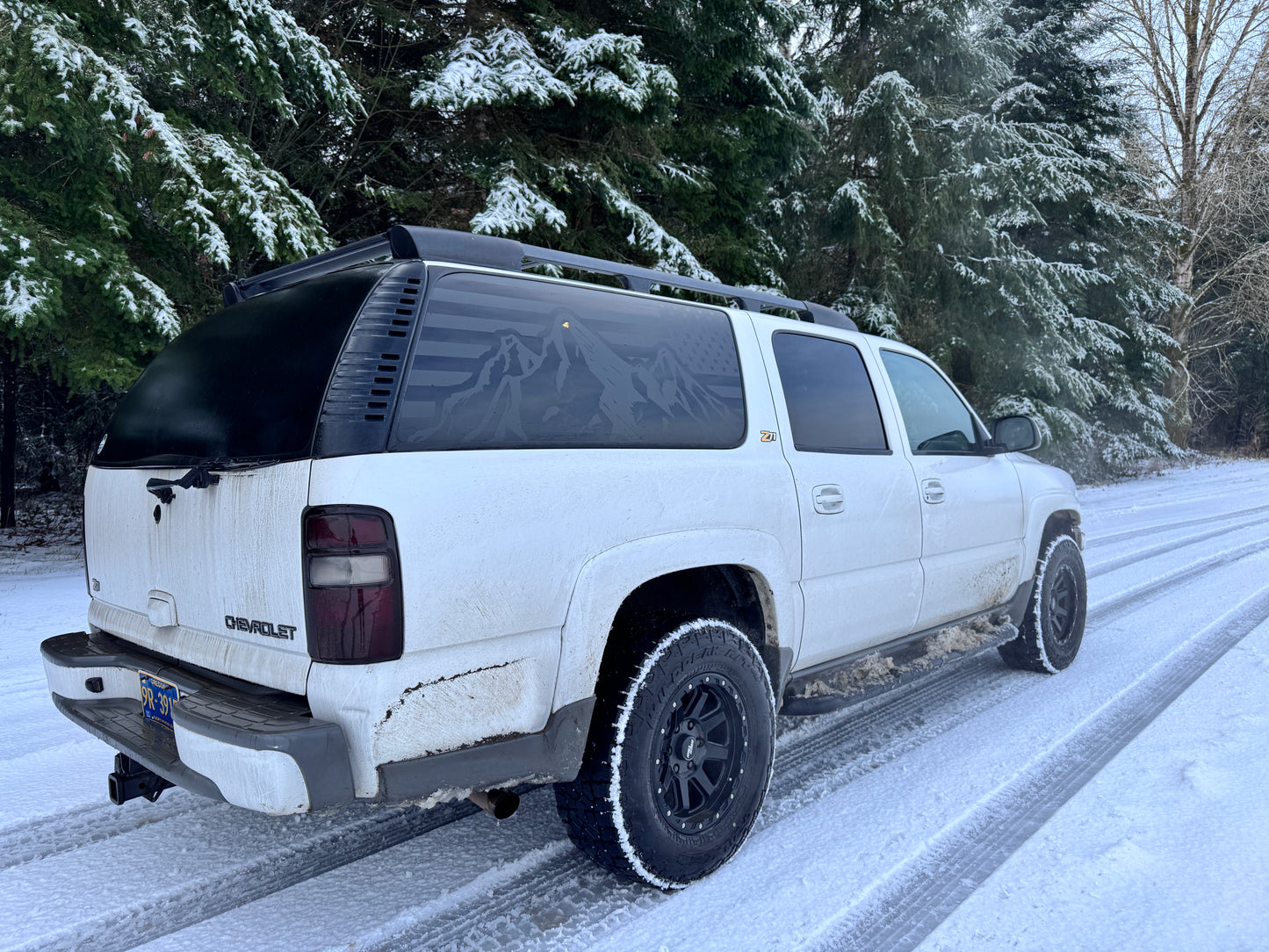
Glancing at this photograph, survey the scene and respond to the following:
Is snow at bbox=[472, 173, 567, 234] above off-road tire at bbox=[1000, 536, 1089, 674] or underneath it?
above

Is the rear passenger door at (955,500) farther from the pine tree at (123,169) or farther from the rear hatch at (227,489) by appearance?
the pine tree at (123,169)

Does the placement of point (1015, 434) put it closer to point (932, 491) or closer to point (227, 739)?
point (932, 491)

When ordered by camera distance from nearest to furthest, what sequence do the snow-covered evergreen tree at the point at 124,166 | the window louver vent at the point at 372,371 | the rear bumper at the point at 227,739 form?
1. the rear bumper at the point at 227,739
2. the window louver vent at the point at 372,371
3. the snow-covered evergreen tree at the point at 124,166

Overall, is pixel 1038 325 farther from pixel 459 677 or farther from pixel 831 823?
pixel 459 677

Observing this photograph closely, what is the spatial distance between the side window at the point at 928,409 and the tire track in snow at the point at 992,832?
147cm

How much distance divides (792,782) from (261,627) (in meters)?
2.18

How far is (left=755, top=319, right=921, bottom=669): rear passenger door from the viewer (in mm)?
3295

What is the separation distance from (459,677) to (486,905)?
33.1 inches

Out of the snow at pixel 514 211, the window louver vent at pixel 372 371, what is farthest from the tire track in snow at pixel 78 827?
the snow at pixel 514 211

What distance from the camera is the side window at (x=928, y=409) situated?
4121 mm

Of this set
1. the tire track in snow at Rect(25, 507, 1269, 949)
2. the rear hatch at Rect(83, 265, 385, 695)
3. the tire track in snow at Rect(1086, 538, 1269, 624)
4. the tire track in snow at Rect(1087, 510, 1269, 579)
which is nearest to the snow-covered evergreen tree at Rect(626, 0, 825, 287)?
the tire track in snow at Rect(1087, 510, 1269, 579)

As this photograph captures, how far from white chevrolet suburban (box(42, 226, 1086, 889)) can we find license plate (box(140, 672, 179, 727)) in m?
0.02

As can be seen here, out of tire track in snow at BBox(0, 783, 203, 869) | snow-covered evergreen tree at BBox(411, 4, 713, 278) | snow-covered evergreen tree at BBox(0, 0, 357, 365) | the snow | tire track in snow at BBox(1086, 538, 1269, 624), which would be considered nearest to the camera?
tire track in snow at BBox(0, 783, 203, 869)

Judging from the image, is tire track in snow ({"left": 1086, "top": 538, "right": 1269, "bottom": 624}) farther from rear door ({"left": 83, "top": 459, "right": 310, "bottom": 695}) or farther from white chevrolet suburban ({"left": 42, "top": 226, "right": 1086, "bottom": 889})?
rear door ({"left": 83, "top": 459, "right": 310, "bottom": 695})
